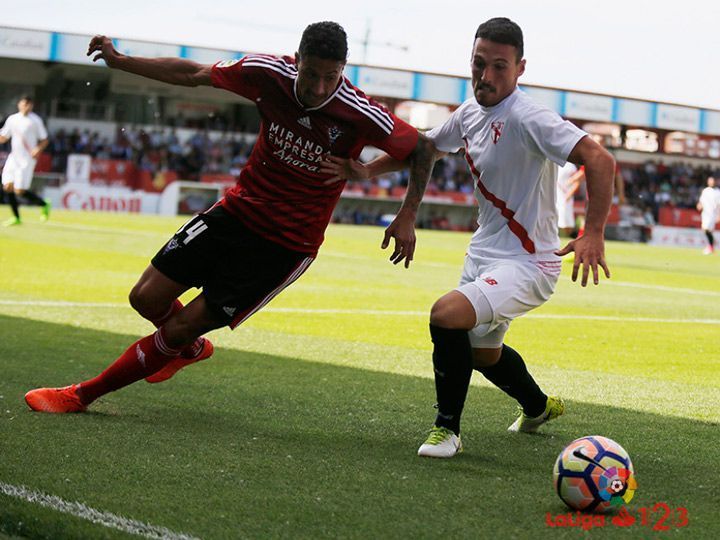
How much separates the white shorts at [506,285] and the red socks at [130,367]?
1702 millimetres

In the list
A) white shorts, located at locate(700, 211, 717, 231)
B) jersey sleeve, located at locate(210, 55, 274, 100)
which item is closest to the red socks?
jersey sleeve, located at locate(210, 55, 274, 100)

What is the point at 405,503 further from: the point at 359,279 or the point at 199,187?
the point at 199,187

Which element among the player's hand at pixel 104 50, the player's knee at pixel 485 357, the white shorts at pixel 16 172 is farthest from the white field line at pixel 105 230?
the player's knee at pixel 485 357

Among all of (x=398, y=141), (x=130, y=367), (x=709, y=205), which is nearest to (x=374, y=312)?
(x=130, y=367)

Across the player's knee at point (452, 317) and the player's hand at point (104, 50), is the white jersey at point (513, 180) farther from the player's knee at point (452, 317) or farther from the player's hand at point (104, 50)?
the player's hand at point (104, 50)

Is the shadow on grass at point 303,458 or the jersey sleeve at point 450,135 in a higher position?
the jersey sleeve at point 450,135

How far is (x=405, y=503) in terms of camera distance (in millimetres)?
4480

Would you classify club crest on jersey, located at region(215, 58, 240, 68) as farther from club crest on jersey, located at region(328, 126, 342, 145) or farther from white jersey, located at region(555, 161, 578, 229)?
white jersey, located at region(555, 161, 578, 229)

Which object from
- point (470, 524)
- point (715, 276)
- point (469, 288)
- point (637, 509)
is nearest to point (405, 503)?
point (470, 524)

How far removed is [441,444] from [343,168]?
1521 mm

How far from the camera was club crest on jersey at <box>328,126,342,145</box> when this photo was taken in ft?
19.7

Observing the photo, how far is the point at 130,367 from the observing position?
6234mm

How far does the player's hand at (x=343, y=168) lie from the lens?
589 centimetres

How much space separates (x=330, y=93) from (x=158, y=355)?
67.8 inches
